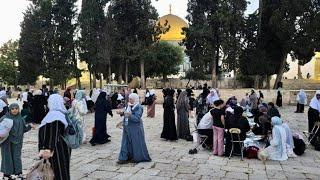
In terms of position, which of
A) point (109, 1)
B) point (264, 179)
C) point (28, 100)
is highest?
point (109, 1)

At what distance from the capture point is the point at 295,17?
89.5 ft

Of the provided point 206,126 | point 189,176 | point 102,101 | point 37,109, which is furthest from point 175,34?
point 189,176

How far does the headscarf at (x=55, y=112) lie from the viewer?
170 inches

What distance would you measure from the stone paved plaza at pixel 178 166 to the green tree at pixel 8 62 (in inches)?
1813

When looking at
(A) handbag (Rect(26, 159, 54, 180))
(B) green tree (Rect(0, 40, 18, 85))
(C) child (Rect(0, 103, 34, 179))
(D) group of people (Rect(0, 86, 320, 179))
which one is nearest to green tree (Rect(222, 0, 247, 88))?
(D) group of people (Rect(0, 86, 320, 179))

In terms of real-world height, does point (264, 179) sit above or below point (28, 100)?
below

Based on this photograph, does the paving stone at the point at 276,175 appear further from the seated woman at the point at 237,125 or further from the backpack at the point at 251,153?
the seated woman at the point at 237,125

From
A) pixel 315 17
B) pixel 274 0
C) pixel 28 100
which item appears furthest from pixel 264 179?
pixel 274 0

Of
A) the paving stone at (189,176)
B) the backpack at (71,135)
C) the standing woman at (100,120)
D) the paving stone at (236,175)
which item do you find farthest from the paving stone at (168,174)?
the standing woman at (100,120)

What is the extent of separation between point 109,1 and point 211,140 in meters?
27.5

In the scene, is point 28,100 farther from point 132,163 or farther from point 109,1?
point 109,1

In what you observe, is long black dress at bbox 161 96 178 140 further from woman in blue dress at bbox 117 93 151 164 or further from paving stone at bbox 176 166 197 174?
paving stone at bbox 176 166 197 174

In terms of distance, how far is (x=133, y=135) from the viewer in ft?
24.8

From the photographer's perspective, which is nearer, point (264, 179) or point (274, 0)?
point (264, 179)
